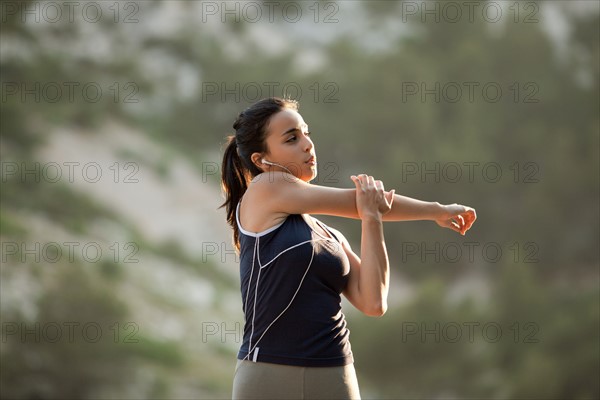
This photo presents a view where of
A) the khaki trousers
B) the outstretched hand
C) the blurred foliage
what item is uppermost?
the blurred foliage

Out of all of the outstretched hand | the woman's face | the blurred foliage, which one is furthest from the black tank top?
the blurred foliage

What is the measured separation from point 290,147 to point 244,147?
0.11 m

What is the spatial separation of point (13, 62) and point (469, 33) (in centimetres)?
542

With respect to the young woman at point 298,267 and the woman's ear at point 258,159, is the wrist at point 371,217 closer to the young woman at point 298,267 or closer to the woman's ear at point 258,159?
the young woman at point 298,267

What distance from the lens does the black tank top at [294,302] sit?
4.79 feet

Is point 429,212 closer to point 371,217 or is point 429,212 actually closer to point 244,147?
point 371,217

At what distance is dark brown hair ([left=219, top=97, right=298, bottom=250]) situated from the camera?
166 centimetres

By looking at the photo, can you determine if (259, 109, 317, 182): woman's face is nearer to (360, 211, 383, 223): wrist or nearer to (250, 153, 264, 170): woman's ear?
(250, 153, 264, 170): woman's ear

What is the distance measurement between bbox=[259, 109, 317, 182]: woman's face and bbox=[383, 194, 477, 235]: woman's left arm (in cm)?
18

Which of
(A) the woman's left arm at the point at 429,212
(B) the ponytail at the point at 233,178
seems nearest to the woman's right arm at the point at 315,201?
(A) the woman's left arm at the point at 429,212

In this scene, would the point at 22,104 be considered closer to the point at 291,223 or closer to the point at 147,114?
the point at 147,114

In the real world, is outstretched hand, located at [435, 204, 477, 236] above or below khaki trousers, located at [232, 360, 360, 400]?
above

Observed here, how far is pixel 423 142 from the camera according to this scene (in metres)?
9.78

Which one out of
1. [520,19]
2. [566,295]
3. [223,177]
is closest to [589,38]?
[520,19]
